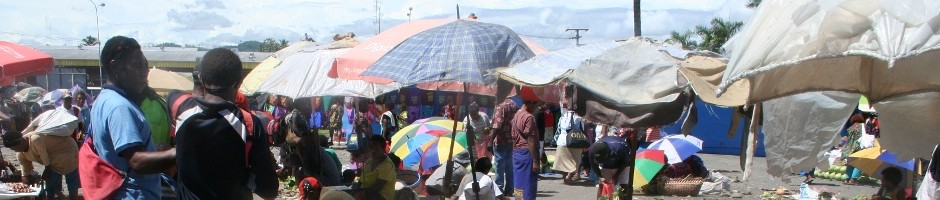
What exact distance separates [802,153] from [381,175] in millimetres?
3907

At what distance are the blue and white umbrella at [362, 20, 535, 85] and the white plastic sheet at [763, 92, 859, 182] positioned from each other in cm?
237

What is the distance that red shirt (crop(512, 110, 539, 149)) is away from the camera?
11.2m

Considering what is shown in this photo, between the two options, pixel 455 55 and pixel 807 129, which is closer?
pixel 807 129

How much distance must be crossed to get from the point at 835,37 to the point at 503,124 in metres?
8.40

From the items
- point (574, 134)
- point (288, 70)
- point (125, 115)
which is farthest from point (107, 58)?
point (574, 134)

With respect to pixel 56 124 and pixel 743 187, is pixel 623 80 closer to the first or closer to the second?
pixel 56 124

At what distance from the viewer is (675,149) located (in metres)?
13.0

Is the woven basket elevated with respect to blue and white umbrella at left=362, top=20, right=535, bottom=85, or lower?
lower

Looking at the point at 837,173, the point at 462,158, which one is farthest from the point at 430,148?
the point at 837,173

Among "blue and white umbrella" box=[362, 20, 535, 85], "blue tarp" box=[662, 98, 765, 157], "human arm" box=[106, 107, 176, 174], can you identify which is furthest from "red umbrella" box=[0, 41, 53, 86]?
"blue tarp" box=[662, 98, 765, 157]

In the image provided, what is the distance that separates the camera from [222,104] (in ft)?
12.1

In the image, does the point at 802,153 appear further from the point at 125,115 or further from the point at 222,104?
the point at 125,115

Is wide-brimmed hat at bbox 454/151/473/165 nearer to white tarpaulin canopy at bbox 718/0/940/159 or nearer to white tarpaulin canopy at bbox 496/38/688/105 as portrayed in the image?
white tarpaulin canopy at bbox 496/38/688/105

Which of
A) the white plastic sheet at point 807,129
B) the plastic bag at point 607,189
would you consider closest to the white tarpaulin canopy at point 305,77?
the plastic bag at point 607,189
